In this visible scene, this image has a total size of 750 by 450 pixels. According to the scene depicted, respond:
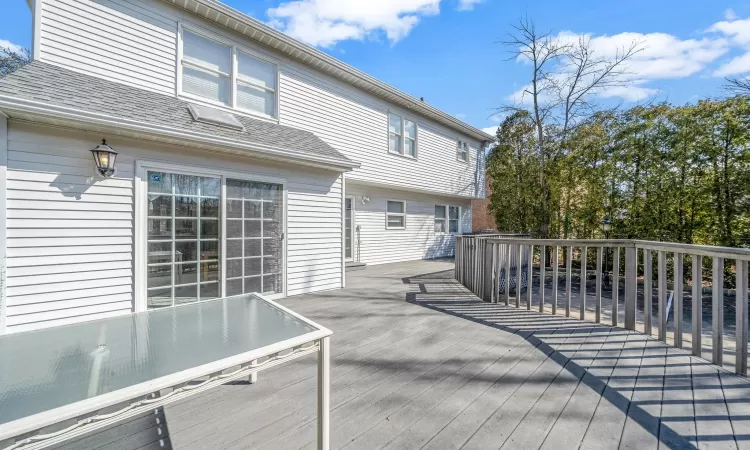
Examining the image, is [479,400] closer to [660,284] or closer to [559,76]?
[660,284]

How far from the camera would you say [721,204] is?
229 inches

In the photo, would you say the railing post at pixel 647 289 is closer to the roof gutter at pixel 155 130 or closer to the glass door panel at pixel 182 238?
the roof gutter at pixel 155 130

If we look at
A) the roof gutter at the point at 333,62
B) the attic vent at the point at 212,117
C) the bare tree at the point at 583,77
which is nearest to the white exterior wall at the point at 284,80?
Result: the roof gutter at the point at 333,62

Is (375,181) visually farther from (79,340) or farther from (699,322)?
(79,340)

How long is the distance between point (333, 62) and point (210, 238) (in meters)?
4.63

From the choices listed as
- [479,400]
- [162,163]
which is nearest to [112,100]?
[162,163]

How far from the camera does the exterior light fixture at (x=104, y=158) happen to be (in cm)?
353

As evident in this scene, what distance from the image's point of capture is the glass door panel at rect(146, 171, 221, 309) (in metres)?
4.01

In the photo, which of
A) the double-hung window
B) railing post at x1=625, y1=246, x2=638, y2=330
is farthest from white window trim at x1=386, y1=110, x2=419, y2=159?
railing post at x1=625, y1=246, x2=638, y2=330

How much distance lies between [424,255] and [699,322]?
8.18 meters

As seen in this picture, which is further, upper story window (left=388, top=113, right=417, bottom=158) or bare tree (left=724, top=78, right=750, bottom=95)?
upper story window (left=388, top=113, right=417, bottom=158)

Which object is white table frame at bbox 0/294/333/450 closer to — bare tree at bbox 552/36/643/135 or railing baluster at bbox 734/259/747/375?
railing baluster at bbox 734/259/747/375

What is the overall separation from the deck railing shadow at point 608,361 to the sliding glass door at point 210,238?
249cm

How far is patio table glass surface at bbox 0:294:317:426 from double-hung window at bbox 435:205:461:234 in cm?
991
